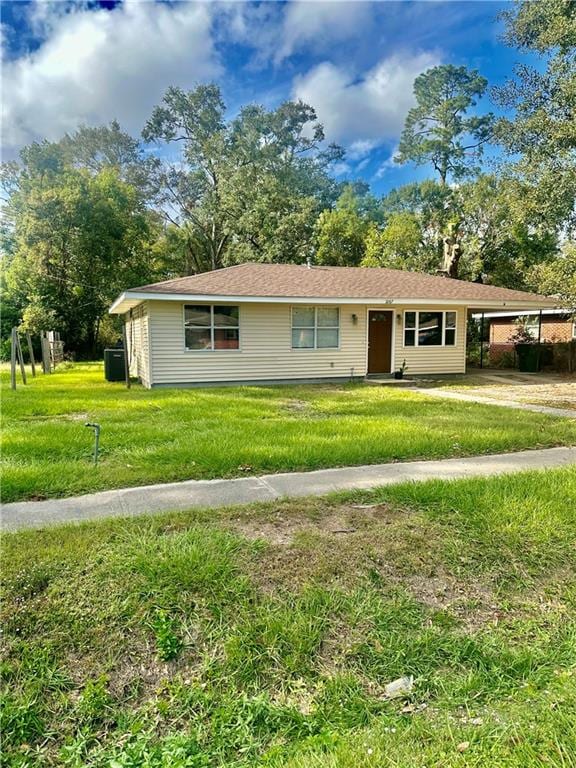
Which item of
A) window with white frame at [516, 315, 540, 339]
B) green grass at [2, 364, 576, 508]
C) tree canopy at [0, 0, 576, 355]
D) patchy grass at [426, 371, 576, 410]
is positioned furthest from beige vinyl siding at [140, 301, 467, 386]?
window with white frame at [516, 315, 540, 339]

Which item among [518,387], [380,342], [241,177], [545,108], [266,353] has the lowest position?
[518,387]

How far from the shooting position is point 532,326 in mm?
22094

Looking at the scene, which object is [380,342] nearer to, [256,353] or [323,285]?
[323,285]

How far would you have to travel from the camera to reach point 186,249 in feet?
111

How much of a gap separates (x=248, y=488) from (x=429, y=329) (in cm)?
1241

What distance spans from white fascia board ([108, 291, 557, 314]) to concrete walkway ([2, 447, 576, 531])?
8124 millimetres

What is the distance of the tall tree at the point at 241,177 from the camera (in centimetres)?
2922

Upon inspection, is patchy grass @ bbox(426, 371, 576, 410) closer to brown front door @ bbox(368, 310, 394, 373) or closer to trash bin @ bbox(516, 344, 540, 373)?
trash bin @ bbox(516, 344, 540, 373)

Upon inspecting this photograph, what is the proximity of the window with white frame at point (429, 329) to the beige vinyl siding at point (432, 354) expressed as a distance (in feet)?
0.44

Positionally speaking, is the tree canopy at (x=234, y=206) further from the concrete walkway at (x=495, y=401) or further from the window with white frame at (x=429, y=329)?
the concrete walkway at (x=495, y=401)

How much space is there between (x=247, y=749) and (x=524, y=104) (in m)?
16.5

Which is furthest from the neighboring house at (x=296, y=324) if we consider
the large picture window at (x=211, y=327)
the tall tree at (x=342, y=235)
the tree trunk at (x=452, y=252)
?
the tall tree at (x=342, y=235)

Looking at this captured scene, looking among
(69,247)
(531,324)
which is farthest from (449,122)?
(69,247)

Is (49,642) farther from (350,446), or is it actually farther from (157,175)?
(157,175)
